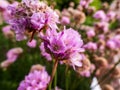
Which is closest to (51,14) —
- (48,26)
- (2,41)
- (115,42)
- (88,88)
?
(48,26)

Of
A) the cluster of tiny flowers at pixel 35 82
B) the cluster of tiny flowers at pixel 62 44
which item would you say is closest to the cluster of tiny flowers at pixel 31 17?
the cluster of tiny flowers at pixel 62 44

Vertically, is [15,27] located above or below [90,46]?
above

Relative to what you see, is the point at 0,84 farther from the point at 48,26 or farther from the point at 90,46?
the point at 48,26

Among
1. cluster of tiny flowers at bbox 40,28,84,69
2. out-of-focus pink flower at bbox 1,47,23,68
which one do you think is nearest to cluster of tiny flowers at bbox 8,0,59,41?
cluster of tiny flowers at bbox 40,28,84,69

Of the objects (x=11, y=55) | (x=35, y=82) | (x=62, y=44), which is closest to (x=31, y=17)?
(x=62, y=44)

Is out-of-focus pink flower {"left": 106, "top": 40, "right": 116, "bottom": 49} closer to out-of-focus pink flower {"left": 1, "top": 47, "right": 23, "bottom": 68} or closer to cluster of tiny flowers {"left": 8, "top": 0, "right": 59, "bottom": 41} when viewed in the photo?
out-of-focus pink flower {"left": 1, "top": 47, "right": 23, "bottom": 68}

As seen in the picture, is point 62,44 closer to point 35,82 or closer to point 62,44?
point 62,44

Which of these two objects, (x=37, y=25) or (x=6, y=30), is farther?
(x=6, y=30)
